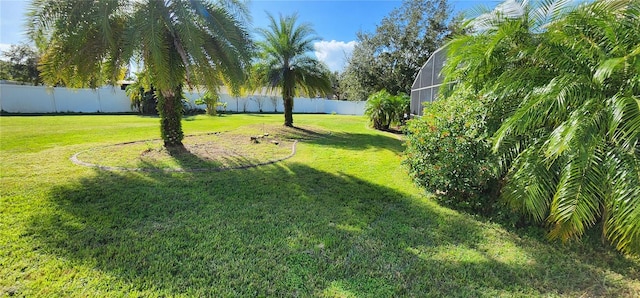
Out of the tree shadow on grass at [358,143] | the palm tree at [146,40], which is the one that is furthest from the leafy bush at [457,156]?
the palm tree at [146,40]

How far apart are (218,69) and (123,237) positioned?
4.62 metres

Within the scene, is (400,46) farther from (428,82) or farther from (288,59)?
(288,59)

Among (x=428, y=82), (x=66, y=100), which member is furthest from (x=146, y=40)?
(x=66, y=100)

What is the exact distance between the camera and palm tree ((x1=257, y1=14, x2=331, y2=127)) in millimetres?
12250

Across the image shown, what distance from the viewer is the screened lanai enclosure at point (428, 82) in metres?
9.91

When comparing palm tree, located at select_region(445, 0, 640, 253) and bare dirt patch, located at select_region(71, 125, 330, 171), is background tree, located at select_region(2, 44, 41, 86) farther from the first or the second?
palm tree, located at select_region(445, 0, 640, 253)

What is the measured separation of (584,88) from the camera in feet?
9.14

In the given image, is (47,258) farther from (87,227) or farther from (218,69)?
(218,69)

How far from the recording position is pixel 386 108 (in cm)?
1446

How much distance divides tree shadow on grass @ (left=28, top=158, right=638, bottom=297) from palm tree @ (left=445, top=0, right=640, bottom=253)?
65 cm

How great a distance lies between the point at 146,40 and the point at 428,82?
30.8 ft

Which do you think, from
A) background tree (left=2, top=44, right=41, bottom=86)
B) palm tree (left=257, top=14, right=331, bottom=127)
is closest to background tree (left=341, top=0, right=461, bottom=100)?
palm tree (left=257, top=14, right=331, bottom=127)

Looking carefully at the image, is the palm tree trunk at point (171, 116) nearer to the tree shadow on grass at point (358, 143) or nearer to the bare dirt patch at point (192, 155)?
the bare dirt patch at point (192, 155)

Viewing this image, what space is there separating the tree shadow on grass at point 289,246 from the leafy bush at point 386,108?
1028 centimetres
